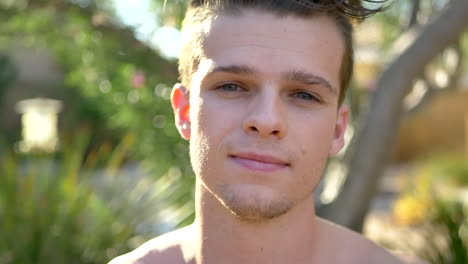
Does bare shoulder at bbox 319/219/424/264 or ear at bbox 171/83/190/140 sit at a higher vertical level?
ear at bbox 171/83/190/140

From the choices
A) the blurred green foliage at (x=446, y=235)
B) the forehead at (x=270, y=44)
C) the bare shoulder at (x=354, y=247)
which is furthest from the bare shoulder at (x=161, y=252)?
the blurred green foliage at (x=446, y=235)

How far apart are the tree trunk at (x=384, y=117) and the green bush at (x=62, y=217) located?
1.24 metres

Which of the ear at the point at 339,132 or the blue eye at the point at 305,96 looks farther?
the ear at the point at 339,132

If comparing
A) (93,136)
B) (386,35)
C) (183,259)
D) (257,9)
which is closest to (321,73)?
(257,9)

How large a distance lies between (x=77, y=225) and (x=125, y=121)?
671 mm

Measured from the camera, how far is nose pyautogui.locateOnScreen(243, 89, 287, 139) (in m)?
1.91

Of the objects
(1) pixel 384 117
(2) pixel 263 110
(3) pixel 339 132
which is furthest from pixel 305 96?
(1) pixel 384 117

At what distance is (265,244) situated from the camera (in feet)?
6.95

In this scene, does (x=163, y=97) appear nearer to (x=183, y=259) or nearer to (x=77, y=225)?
(x=77, y=225)

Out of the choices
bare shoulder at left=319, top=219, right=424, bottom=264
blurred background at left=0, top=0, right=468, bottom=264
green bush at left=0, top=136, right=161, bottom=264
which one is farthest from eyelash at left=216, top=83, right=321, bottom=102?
green bush at left=0, top=136, right=161, bottom=264

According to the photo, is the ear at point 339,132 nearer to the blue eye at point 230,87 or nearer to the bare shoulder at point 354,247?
the bare shoulder at point 354,247

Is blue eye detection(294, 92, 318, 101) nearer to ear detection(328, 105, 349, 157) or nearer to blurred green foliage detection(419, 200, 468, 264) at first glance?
ear detection(328, 105, 349, 157)

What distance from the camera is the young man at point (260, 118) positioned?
196cm

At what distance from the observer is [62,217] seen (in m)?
4.32
